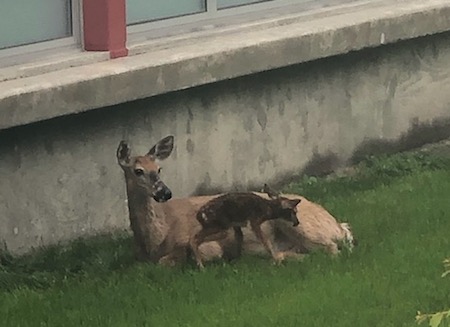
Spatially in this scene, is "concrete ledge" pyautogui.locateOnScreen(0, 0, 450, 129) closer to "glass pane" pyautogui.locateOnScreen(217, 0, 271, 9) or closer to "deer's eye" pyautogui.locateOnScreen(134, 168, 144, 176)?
"glass pane" pyautogui.locateOnScreen(217, 0, 271, 9)

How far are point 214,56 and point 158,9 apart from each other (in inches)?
23.2

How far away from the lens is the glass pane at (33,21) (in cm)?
892

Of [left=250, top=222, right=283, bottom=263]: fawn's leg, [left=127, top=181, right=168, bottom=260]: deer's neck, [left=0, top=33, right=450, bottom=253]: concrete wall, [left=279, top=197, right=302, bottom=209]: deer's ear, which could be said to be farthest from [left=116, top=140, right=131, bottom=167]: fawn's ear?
[left=279, top=197, right=302, bottom=209]: deer's ear

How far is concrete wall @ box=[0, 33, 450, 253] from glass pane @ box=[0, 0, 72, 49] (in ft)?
1.94

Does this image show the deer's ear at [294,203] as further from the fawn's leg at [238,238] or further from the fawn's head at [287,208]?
the fawn's leg at [238,238]

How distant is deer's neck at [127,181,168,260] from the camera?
27.4ft

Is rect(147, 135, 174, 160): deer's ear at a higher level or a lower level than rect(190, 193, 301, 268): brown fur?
higher

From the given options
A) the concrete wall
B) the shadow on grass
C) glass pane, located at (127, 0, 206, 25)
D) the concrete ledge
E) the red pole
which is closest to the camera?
the shadow on grass

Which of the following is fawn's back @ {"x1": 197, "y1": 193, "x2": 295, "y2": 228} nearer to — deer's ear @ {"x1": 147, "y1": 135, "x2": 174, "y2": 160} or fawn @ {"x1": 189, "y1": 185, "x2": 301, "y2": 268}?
fawn @ {"x1": 189, "y1": 185, "x2": 301, "y2": 268}

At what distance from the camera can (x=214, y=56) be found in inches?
384

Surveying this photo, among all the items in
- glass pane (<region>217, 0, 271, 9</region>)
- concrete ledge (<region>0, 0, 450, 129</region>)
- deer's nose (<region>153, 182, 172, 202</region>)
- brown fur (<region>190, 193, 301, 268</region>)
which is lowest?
brown fur (<region>190, 193, 301, 268</region>)

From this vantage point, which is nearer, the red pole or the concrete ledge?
the concrete ledge

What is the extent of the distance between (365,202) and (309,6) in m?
2.22

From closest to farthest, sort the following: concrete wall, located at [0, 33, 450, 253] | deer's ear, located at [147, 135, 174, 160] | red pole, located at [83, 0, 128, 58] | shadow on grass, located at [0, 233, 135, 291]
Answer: shadow on grass, located at [0, 233, 135, 291] < deer's ear, located at [147, 135, 174, 160] < concrete wall, located at [0, 33, 450, 253] < red pole, located at [83, 0, 128, 58]
